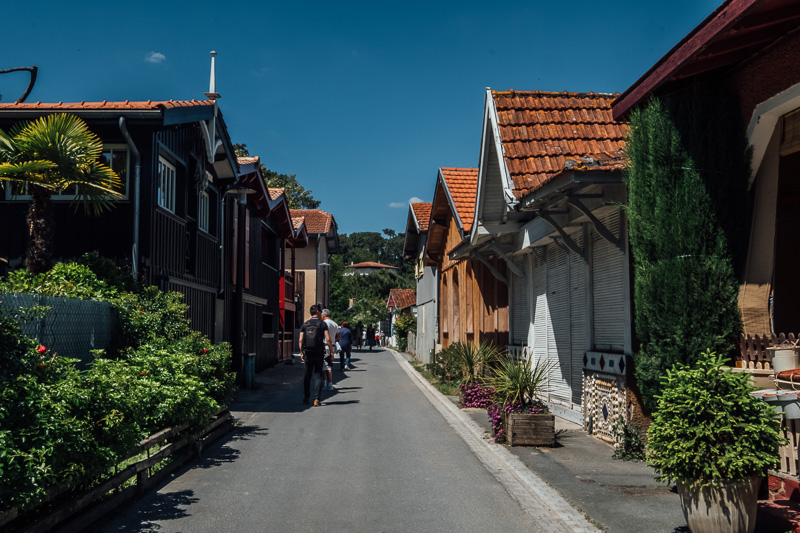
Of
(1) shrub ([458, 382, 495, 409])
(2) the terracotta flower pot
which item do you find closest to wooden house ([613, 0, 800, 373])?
(2) the terracotta flower pot

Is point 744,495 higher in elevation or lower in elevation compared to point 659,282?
lower

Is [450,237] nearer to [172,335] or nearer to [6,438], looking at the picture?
[172,335]

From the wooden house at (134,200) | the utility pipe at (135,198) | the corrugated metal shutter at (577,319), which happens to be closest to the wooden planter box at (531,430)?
the corrugated metal shutter at (577,319)

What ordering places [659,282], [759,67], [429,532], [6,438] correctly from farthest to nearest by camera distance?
[659,282] < [759,67] < [429,532] < [6,438]

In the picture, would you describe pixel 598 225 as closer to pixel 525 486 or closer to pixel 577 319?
pixel 577 319

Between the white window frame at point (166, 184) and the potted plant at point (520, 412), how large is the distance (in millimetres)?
7434

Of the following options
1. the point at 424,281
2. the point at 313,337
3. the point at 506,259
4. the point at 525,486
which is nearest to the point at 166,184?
the point at 313,337

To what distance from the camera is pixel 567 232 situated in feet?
40.9

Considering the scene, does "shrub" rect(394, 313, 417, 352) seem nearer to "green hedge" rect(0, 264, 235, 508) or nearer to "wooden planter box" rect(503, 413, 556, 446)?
"wooden planter box" rect(503, 413, 556, 446)

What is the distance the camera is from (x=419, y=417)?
1352cm

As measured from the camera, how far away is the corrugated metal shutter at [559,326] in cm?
1280

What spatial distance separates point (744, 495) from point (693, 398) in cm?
71

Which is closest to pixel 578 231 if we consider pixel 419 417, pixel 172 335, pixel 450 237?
pixel 419 417

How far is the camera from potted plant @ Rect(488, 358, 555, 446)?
32.7ft
